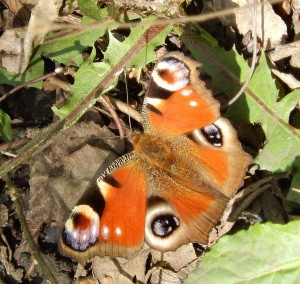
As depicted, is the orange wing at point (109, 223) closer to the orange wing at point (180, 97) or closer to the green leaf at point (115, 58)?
the orange wing at point (180, 97)

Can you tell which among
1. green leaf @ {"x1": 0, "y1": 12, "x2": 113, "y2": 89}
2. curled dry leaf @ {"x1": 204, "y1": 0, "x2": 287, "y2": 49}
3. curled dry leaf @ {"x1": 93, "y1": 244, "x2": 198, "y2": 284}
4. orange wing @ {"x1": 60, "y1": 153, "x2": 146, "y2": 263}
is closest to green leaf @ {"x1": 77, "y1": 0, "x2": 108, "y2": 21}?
green leaf @ {"x1": 0, "y1": 12, "x2": 113, "y2": 89}

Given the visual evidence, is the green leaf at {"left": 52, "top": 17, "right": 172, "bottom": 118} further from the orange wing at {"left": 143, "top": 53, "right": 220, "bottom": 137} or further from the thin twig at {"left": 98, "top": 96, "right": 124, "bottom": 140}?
the orange wing at {"left": 143, "top": 53, "right": 220, "bottom": 137}

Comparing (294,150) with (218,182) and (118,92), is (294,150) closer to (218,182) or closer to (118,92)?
(218,182)

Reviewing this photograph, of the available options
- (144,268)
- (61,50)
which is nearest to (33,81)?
(61,50)

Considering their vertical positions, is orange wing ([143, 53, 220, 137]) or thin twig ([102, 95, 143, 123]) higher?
orange wing ([143, 53, 220, 137])

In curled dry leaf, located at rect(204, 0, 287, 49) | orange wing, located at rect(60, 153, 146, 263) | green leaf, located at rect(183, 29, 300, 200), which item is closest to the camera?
orange wing, located at rect(60, 153, 146, 263)
